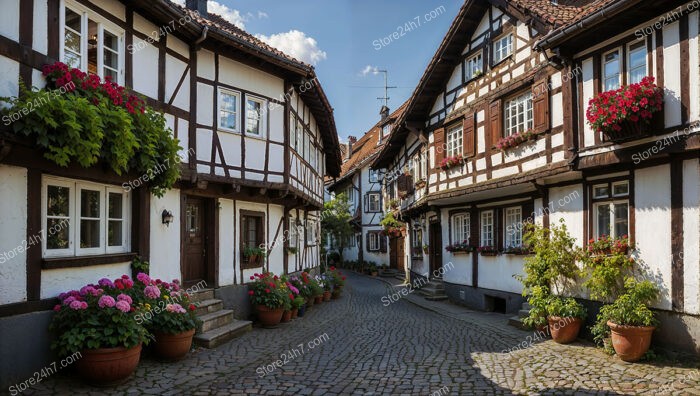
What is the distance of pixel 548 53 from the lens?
10688 millimetres

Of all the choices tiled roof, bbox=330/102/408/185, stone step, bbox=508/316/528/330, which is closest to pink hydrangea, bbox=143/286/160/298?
stone step, bbox=508/316/528/330

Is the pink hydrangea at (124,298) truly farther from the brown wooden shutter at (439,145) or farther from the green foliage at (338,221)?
the green foliage at (338,221)

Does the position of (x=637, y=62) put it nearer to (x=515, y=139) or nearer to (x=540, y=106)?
(x=540, y=106)

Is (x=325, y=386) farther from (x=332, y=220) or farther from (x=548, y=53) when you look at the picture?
(x=332, y=220)

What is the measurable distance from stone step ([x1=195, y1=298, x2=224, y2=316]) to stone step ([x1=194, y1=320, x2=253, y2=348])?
1.72 ft

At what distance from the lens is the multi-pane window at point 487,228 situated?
46.4 feet

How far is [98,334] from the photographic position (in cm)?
629

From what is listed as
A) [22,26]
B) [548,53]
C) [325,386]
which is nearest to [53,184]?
[22,26]

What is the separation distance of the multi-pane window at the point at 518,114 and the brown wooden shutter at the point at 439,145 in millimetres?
3073

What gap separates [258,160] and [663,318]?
929 centimetres

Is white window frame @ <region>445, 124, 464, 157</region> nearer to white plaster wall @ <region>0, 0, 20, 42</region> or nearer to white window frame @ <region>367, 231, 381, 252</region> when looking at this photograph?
white plaster wall @ <region>0, 0, 20, 42</region>

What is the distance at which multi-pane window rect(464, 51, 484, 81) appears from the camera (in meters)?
13.9

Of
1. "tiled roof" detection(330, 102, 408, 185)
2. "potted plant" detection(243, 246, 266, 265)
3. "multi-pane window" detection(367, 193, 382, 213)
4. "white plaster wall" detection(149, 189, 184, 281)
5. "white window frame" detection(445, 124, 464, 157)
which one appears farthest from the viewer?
"multi-pane window" detection(367, 193, 382, 213)

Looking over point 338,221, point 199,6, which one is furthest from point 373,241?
point 199,6
